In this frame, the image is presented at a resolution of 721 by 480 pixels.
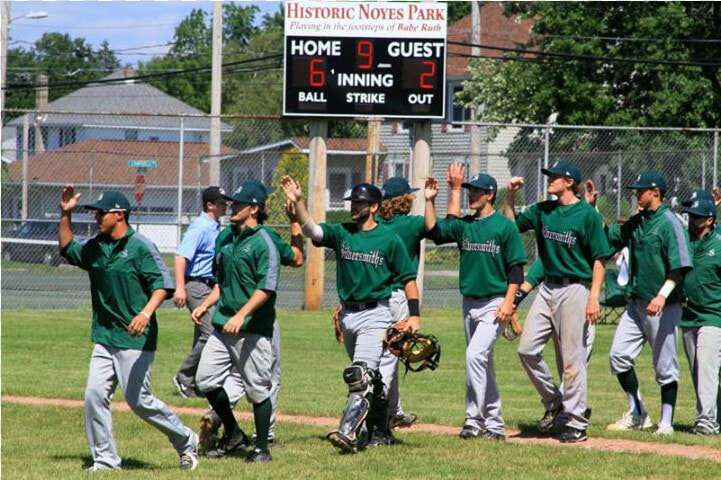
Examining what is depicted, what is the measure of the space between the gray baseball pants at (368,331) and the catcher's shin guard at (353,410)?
189 mm

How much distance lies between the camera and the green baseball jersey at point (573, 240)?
1089 centimetres

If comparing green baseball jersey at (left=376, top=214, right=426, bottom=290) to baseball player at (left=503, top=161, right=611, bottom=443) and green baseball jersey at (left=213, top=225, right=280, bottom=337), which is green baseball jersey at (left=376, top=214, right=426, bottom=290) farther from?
green baseball jersey at (left=213, top=225, right=280, bottom=337)

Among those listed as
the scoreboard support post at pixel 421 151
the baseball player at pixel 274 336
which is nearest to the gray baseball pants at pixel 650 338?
the baseball player at pixel 274 336

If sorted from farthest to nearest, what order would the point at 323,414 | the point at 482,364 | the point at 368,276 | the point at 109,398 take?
the point at 323,414
the point at 482,364
the point at 368,276
the point at 109,398

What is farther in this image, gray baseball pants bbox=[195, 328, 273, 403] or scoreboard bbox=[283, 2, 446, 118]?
scoreboard bbox=[283, 2, 446, 118]

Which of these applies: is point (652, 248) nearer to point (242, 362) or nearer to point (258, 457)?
point (242, 362)

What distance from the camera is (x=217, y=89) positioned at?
32969 millimetres

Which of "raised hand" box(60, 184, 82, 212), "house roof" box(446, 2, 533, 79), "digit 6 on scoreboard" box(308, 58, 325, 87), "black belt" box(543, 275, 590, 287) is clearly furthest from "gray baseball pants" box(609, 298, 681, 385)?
"house roof" box(446, 2, 533, 79)

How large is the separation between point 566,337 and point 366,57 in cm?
1152

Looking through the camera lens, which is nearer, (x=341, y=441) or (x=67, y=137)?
(x=341, y=441)

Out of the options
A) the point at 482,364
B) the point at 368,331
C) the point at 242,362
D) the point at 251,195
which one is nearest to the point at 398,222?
the point at 368,331

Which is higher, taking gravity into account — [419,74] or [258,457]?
[419,74]

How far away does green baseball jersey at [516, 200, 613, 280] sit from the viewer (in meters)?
10.9

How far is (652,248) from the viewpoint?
1136cm
